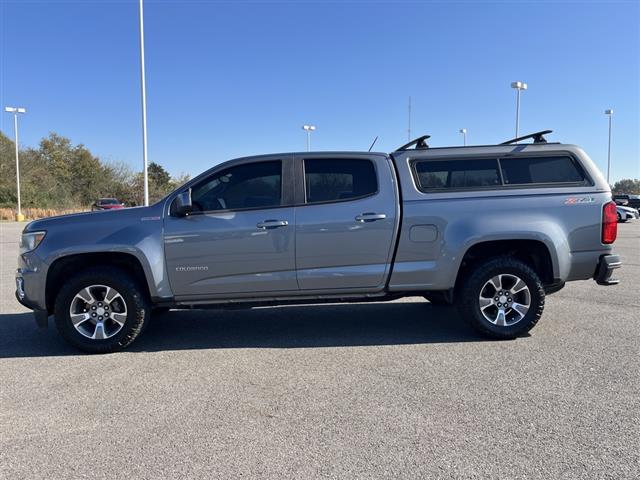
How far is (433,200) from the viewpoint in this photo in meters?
4.96

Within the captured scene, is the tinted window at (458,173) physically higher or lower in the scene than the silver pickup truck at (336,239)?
higher

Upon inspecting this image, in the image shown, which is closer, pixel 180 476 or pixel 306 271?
pixel 180 476

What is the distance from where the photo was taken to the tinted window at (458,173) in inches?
200

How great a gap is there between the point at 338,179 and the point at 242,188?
1008 millimetres

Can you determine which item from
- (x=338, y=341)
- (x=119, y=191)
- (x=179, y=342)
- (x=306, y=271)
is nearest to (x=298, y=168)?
(x=306, y=271)

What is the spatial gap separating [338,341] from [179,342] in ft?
5.64

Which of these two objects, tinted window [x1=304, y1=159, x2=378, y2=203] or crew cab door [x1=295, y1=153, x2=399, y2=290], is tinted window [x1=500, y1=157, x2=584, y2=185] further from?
tinted window [x1=304, y1=159, x2=378, y2=203]

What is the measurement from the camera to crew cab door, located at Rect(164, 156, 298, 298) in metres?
4.79

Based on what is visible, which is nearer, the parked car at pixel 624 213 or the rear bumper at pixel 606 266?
the rear bumper at pixel 606 266

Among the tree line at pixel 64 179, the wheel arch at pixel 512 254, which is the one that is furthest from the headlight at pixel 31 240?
the tree line at pixel 64 179

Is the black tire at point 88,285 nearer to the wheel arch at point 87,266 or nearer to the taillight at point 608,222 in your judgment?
the wheel arch at point 87,266

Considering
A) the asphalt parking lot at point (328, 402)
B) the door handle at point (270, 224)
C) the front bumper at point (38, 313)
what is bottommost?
the asphalt parking lot at point (328, 402)

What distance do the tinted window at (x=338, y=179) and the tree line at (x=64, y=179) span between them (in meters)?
40.0

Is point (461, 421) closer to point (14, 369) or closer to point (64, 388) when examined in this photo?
point (64, 388)
